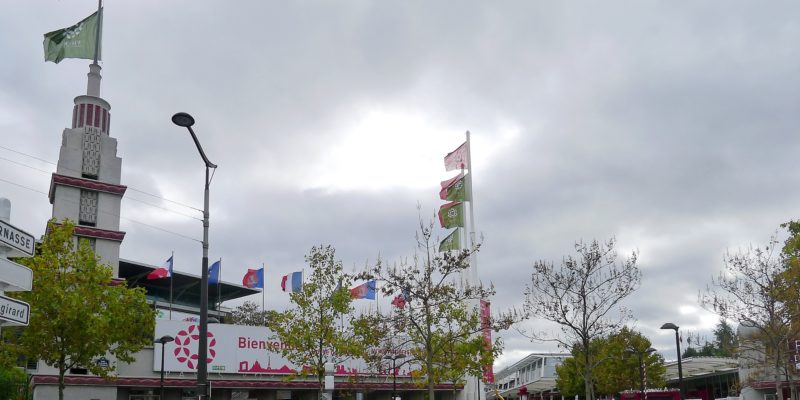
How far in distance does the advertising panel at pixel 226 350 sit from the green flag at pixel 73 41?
1737 centimetres

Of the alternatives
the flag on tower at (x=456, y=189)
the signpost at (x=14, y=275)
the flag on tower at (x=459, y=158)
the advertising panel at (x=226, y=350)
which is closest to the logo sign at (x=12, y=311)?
the signpost at (x=14, y=275)

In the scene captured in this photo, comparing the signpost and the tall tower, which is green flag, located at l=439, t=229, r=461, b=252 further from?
the signpost

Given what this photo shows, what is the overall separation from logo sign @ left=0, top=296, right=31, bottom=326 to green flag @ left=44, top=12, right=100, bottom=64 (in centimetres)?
3682

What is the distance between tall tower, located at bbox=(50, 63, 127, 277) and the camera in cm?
4475

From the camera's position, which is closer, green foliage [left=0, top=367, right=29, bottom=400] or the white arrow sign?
the white arrow sign

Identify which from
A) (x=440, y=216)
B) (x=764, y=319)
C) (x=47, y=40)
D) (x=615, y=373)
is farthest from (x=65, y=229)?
(x=615, y=373)

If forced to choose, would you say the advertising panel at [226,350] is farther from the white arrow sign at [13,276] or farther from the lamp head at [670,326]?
the white arrow sign at [13,276]

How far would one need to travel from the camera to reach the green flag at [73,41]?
4334 centimetres

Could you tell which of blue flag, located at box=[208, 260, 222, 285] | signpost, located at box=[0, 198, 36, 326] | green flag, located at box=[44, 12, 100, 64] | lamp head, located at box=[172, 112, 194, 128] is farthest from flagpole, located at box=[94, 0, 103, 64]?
Result: signpost, located at box=[0, 198, 36, 326]

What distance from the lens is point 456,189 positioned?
47.3 metres

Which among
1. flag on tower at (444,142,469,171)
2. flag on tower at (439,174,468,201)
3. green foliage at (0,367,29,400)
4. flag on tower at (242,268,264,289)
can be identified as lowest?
green foliage at (0,367,29,400)

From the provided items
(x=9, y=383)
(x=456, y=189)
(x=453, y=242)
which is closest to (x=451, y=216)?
(x=456, y=189)

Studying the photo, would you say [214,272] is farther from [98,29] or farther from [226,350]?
[98,29]

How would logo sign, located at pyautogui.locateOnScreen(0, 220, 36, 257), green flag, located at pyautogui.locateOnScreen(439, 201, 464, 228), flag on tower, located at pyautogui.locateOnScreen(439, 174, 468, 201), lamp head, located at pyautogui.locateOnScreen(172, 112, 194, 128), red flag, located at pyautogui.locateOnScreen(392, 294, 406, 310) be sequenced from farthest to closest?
flag on tower, located at pyautogui.locateOnScreen(439, 174, 468, 201) < green flag, located at pyautogui.locateOnScreen(439, 201, 464, 228) < red flag, located at pyautogui.locateOnScreen(392, 294, 406, 310) < lamp head, located at pyautogui.locateOnScreen(172, 112, 194, 128) < logo sign, located at pyautogui.locateOnScreen(0, 220, 36, 257)
